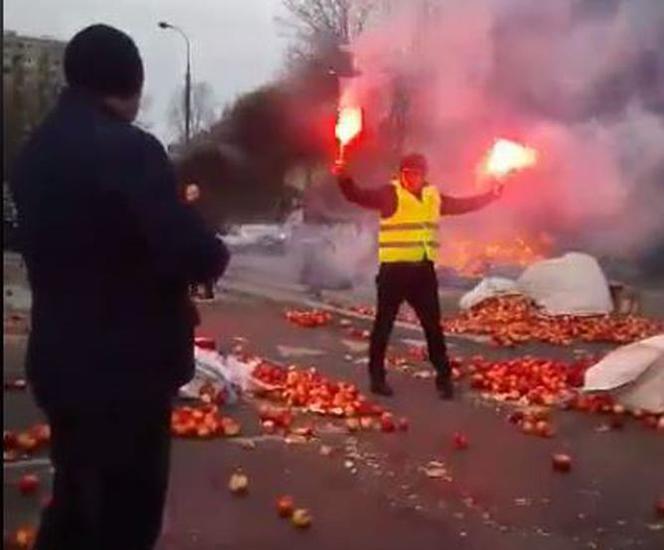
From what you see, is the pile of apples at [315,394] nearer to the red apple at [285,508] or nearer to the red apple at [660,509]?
the red apple at [285,508]

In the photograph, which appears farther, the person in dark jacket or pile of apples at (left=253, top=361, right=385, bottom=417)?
pile of apples at (left=253, top=361, right=385, bottom=417)

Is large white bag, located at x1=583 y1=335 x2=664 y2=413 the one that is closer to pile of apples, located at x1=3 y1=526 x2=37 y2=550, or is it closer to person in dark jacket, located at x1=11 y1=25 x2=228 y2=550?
pile of apples, located at x1=3 y1=526 x2=37 y2=550

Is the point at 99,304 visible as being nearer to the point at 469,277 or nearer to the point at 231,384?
the point at 231,384

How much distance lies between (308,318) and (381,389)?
11.0 ft

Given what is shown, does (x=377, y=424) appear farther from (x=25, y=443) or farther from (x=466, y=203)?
(x=25, y=443)

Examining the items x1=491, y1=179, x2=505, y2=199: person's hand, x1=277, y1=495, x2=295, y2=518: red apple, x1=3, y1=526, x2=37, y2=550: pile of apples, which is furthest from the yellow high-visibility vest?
x1=3, y1=526, x2=37, y2=550: pile of apples

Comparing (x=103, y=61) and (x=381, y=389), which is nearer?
(x=103, y=61)

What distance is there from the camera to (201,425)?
573cm

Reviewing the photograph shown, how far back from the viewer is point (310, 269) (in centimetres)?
1202

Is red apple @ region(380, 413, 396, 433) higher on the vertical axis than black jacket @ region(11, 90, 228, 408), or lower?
lower

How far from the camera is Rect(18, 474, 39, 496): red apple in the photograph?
449 cm

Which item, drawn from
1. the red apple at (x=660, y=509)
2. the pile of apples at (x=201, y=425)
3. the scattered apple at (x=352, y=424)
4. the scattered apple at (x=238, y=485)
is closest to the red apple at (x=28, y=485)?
the scattered apple at (x=238, y=485)

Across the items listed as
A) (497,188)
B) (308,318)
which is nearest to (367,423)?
(497,188)

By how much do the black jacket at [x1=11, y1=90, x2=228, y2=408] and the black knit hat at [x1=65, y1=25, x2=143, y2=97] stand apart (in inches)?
1.6
